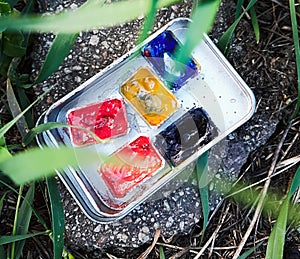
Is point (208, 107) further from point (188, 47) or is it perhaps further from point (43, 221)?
point (188, 47)

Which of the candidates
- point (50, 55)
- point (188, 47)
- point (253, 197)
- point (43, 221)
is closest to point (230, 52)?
point (253, 197)

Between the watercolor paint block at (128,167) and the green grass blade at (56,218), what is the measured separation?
138mm

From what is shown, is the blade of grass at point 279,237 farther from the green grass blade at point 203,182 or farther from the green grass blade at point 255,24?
the green grass blade at point 255,24

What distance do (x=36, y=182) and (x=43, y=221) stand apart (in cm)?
9

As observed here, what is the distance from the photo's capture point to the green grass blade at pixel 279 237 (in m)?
1.29

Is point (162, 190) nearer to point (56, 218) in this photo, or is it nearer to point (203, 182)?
point (203, 182)

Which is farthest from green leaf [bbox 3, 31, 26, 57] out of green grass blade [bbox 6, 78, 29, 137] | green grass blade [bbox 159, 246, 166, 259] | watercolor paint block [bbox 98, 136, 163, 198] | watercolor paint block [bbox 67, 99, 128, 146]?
green grass blade [bbox 159, 246, 166, 259]

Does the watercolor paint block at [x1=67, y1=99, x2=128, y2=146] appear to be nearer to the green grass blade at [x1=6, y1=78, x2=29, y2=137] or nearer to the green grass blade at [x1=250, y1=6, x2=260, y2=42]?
the green grass blade at [x1=6, y1=78, x2=29, y2=137]

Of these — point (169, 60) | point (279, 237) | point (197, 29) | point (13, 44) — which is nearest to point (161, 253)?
point (279, 237)

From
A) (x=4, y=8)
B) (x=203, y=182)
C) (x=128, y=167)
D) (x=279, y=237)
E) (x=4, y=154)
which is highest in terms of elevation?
Answer: (x=4, y=8)

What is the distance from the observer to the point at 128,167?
1.35 meters

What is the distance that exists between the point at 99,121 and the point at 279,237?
1.41ft

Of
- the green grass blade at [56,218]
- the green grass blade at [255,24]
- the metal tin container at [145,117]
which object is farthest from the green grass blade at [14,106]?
the green grass blade at [255,24]

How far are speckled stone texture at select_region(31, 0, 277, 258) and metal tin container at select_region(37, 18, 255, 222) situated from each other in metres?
0.06
